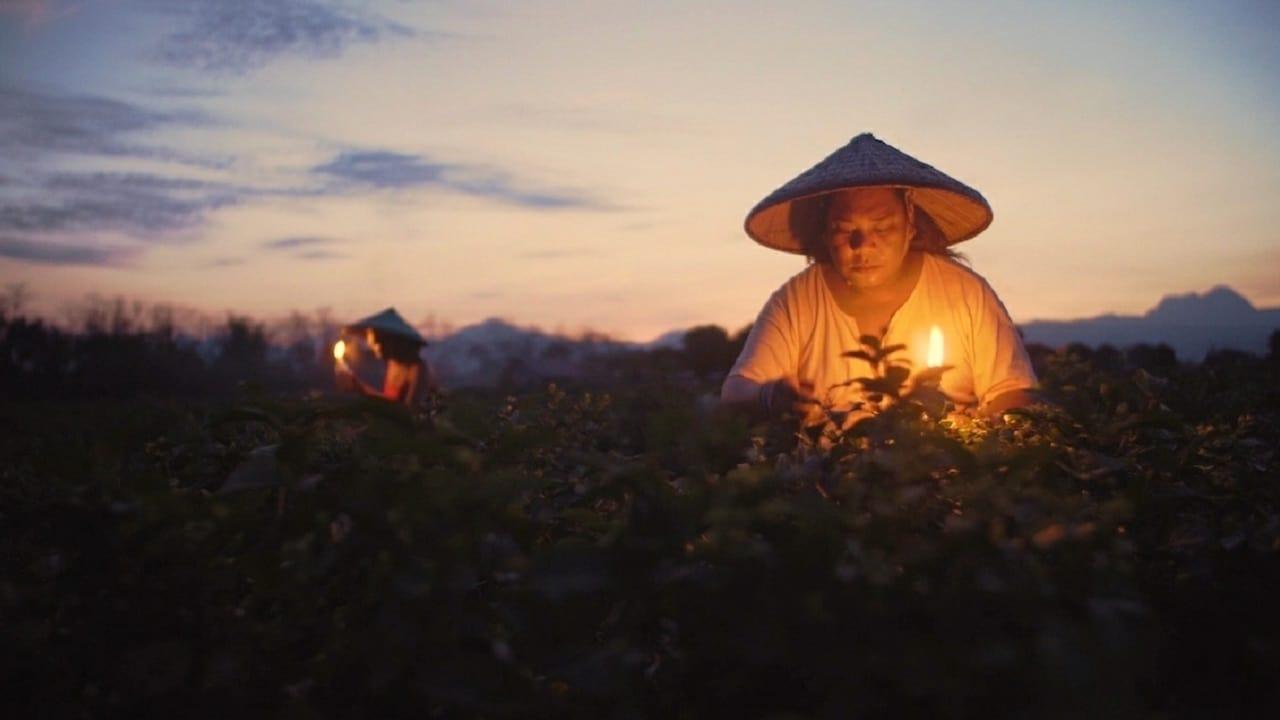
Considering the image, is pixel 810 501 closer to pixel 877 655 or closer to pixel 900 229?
pixel 877 655

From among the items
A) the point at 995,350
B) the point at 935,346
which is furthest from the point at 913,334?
the point at 935,346

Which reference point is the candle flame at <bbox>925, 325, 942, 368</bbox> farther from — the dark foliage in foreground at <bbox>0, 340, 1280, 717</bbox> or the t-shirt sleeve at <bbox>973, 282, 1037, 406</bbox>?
the t-shirt sleeve at <bbox>973, 282, 1037, 406</bbox>

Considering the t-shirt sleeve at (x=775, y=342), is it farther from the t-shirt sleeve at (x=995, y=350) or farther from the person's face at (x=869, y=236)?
the t-shirt sleeve at (x=995, y=350)

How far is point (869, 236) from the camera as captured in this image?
171 inches

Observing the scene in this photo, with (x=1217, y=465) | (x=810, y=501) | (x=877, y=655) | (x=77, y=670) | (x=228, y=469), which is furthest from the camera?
(x=1217, y=465)

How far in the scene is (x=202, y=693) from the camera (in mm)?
1362

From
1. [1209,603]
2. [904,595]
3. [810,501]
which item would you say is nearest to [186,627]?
[810,501]

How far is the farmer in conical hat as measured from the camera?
427 centimetres

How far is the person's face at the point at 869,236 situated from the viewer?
4352mm

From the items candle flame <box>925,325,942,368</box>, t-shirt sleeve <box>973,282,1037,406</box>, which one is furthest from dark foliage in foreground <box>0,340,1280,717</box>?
t-shirt sleeve <box>973,282,1037,406</box>

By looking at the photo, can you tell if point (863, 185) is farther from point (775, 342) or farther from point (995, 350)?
point (995, 350)

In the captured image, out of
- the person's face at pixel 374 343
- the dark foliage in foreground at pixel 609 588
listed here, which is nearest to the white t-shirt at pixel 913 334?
the dark foliage in foreground at pixel 609 588

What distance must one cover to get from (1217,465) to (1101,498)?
488 millimetres

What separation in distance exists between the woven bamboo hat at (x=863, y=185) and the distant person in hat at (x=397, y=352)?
6.08 m
